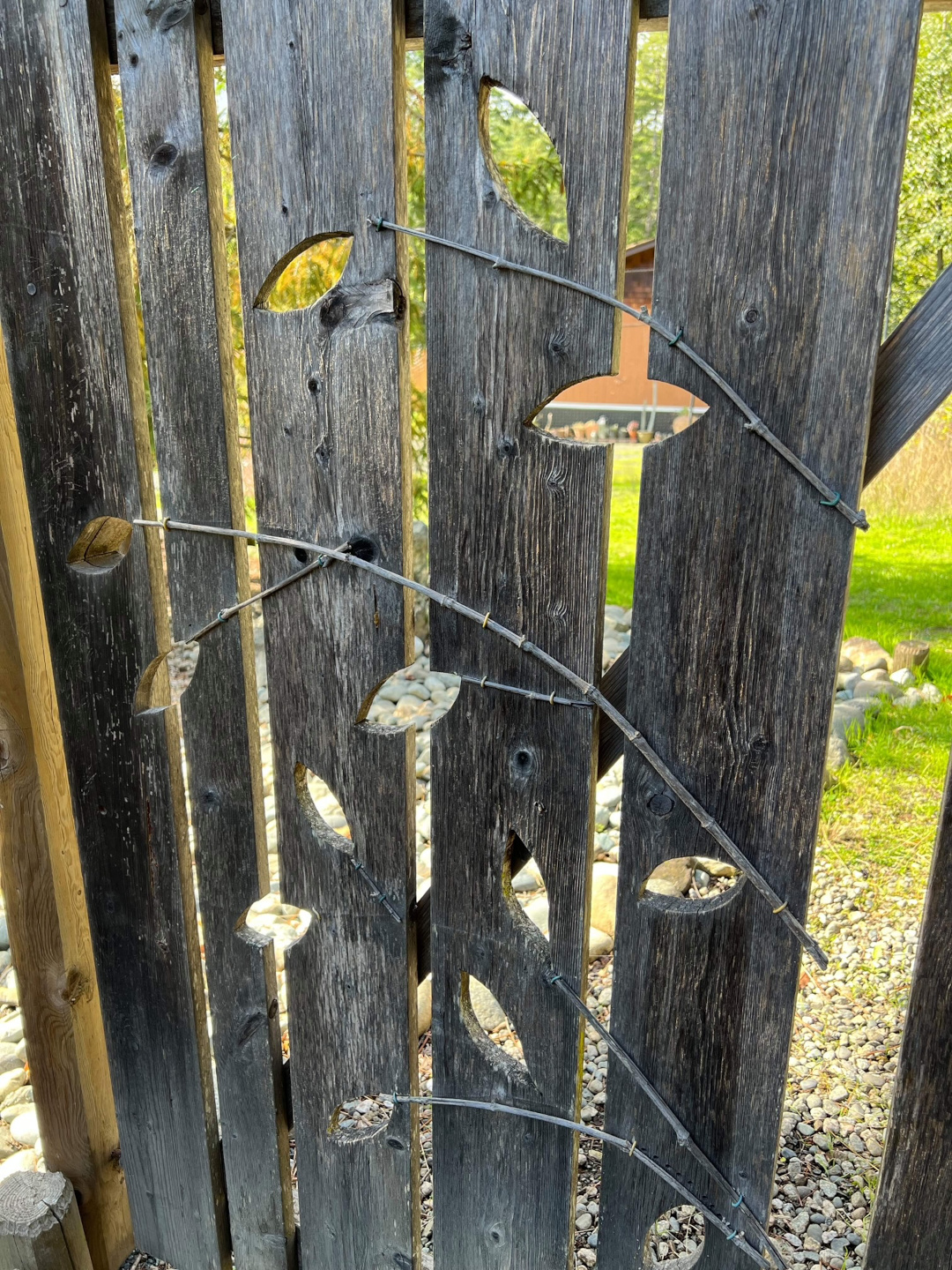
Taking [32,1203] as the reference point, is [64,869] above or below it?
above

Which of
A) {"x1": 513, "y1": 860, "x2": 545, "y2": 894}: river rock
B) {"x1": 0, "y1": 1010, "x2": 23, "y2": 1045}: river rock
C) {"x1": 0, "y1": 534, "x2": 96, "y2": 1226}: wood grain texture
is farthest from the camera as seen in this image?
{"x1": 513, "y1": 860, "x2": 545, "y2": 894}: river rock

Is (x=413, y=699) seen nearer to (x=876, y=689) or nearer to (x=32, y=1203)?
(x=876, y=689)

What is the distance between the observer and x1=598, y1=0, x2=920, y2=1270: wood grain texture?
3.08ft

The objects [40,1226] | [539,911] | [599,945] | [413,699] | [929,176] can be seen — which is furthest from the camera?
[929,176]

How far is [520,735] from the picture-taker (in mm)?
1235

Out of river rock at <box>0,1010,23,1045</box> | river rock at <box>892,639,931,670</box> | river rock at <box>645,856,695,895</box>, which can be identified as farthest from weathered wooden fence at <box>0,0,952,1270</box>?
river rock at <box>892,639,931,670</box>

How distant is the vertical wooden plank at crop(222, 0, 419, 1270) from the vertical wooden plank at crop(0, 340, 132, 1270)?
412 mm

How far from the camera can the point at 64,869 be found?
1.59 meters

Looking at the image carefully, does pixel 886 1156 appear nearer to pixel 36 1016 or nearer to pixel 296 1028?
pixel 296 1028

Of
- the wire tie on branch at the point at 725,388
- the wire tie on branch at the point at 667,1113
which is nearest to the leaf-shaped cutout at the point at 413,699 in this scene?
the wire tie on branch at the point at 667,1113

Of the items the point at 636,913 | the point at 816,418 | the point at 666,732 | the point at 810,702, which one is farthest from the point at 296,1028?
the point at 816,418

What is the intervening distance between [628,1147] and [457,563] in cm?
85

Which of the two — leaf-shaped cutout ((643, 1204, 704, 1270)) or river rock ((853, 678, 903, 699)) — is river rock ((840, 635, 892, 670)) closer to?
river rock ((853, 678, 903, 699))

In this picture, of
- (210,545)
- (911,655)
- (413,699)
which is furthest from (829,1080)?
(413,699)
